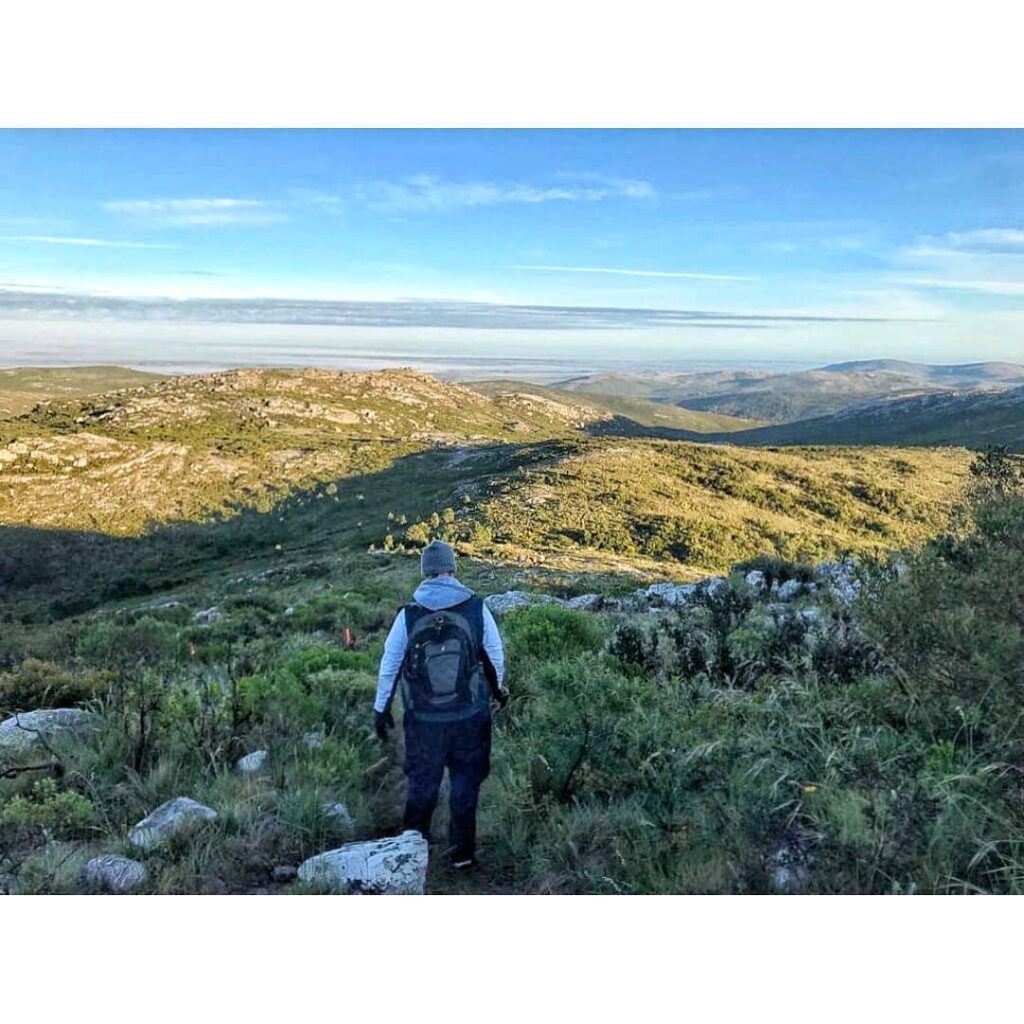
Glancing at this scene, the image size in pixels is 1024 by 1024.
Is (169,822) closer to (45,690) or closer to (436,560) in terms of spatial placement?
(436,560)

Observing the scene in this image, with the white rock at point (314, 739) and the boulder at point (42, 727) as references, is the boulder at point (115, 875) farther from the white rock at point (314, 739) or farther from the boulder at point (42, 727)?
the boulder at point (42, 727)

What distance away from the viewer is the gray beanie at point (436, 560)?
3.10 metres

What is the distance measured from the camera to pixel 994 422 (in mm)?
76062

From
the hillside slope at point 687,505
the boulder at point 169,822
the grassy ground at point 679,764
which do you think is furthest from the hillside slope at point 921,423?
the boulder at point 169,822

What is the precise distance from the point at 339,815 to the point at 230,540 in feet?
100

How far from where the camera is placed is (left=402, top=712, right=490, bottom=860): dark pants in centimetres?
309

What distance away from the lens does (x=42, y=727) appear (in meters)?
4.20

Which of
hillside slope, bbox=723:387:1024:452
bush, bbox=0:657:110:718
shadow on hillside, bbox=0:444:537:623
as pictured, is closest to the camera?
bush, bbox=0:657:110:718

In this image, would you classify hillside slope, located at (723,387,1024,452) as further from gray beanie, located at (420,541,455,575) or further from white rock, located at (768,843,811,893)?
gray beanie, located at (420,541,455,575)

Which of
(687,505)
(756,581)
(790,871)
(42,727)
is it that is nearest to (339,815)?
(790,871)

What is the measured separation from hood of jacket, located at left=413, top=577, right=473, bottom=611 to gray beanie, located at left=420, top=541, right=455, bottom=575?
48 millimetres

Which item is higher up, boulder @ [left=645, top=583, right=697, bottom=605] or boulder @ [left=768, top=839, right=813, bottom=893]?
boulder @ [left=768, top=839, right=813, bottom=893]

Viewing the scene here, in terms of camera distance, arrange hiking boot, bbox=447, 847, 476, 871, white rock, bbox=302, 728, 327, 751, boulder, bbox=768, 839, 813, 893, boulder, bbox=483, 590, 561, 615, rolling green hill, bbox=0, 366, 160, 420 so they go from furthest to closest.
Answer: rolling green hill, bbox=0, 366, 160, 420
boulder, bbox=483, 590, 561, 615
white rock, bbox=302, 728, 327, 751
hiking boot, bbox=447, 847, 476, 871
boulder, bbox=768, 839, 813, 893

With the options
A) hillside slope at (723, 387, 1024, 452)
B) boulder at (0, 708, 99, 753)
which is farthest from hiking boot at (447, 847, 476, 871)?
hillside slope at (723, 387, 1024, 452)
